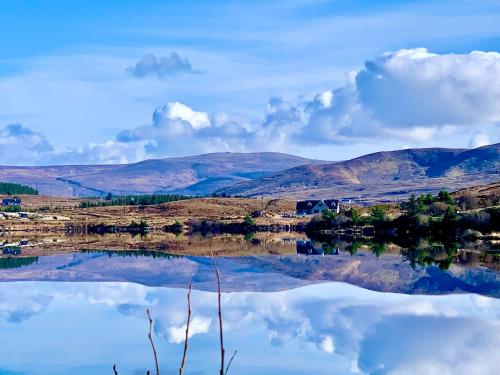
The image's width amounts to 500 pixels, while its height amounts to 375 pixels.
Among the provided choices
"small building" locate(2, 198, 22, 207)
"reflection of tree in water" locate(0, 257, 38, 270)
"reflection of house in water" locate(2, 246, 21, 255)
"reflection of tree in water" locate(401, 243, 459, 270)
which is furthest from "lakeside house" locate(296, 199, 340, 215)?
"reflection of tree in water" locate(0, 257, 38, 270)

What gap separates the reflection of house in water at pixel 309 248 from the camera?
65331 mm

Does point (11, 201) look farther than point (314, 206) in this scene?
Yes

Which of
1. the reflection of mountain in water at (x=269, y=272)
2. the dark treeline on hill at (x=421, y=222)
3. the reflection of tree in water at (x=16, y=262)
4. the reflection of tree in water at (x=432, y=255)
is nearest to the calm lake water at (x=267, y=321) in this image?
the reflection of mountain in water at (x=269, y=272)

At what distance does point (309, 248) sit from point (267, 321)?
4462cm

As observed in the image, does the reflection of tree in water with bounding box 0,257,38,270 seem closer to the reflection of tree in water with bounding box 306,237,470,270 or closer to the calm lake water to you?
the calm lake water

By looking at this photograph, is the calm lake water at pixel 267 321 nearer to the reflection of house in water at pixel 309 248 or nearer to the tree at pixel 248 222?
the reflection of house in water at pixel 309 248

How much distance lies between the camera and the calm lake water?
795 inches

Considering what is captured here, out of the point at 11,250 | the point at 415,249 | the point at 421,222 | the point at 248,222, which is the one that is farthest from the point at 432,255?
the point at 248,222

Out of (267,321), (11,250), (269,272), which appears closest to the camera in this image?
(267,321)

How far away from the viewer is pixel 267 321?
26.9 metres

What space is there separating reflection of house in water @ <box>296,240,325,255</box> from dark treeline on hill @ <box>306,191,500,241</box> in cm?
970

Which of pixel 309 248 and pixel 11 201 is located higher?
pixel 11 201

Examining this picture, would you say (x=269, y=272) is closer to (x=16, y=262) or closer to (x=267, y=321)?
(x=16, y=262)

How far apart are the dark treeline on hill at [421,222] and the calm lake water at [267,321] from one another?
30.5m
